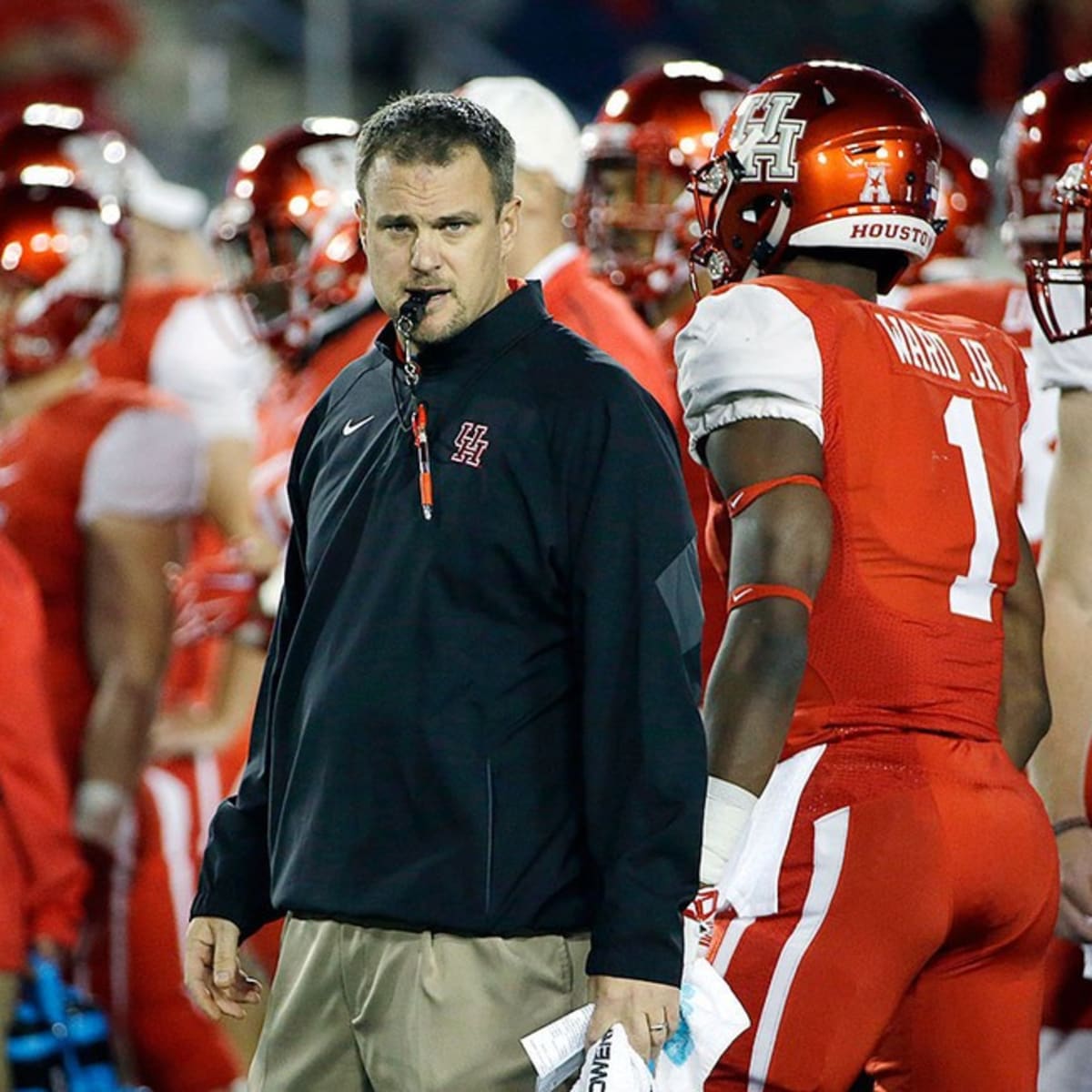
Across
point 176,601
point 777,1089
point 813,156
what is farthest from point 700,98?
point 777,1089

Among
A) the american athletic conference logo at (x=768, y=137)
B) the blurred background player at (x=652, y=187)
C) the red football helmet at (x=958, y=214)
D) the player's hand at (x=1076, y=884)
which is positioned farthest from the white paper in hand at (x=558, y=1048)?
the red football helmet at (x=958, y=214)

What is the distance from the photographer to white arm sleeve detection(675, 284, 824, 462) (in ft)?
10.7

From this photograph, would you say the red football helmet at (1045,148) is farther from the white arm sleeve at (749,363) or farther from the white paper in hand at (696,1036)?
the white paper in hand at (696,1036)

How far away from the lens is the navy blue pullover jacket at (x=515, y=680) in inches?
114

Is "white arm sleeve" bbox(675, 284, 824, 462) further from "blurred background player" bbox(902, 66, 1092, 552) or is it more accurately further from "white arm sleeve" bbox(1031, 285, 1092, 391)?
"blurred background player" bbox(902, 66, 1092, 552)

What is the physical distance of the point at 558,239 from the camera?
5.11 metres

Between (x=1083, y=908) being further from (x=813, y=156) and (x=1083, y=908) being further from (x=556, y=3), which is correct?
(x=556, y=3)

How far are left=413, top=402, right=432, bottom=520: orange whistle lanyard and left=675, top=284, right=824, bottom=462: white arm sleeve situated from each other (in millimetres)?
451

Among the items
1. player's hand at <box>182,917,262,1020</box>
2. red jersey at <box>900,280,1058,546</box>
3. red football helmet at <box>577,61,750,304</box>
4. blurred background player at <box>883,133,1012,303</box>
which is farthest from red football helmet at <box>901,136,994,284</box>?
player's hand at <box>182,917,262,1020</box>

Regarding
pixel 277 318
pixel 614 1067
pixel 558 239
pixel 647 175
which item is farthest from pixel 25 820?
pixel 614 1067

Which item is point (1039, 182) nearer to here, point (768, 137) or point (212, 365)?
point (768, 137)

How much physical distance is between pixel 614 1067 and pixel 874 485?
95 cm

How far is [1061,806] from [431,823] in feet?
4.49

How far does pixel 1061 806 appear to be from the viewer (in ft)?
12.8
